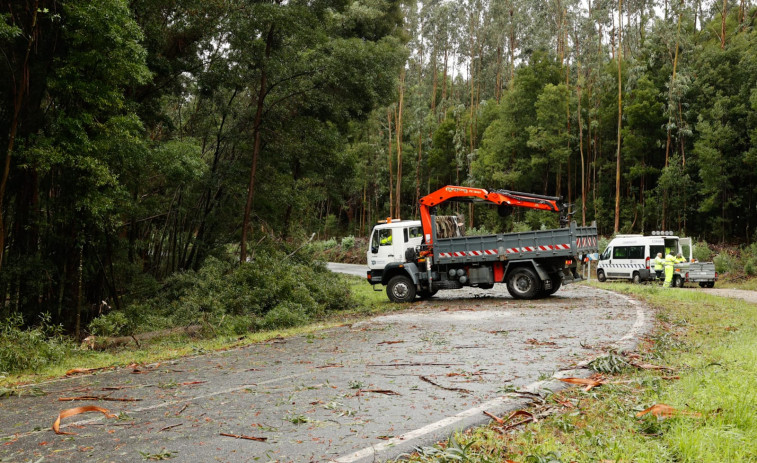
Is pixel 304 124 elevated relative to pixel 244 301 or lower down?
elevated

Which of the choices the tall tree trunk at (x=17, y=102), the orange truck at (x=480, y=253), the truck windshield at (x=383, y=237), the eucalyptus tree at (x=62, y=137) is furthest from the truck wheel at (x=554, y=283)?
the tall tree trunk at (x=17, y=102)

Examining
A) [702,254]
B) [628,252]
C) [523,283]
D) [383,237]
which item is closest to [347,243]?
[628,252]

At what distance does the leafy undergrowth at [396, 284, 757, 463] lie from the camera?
3.52m

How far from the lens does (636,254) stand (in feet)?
88.7

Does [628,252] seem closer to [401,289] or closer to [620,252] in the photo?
[620,252]

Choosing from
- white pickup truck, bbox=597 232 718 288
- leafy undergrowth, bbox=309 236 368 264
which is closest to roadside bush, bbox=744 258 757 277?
white pickup truck, bbox=597 232 718 288

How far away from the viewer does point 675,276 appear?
80.0 ft

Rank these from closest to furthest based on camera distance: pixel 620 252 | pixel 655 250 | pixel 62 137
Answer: pixel 62 137 → pixel 655 250 → pixel 620 252

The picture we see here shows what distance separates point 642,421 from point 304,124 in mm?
16623

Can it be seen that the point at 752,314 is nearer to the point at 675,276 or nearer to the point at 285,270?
the point at 285,270

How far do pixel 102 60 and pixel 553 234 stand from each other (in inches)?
482

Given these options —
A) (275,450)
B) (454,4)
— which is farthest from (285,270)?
(454,4)

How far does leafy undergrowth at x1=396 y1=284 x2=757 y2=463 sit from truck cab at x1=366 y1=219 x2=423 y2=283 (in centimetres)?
1109

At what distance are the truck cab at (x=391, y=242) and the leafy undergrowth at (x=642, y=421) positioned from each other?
437 inches
